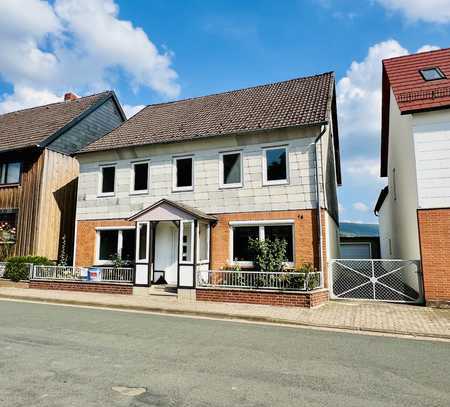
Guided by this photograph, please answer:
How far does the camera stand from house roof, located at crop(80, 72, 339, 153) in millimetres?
15273

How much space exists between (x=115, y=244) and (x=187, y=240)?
423cm

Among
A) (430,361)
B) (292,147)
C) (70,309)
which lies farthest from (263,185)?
(430,361)

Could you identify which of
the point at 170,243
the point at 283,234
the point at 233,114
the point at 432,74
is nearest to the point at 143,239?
the point at 170,243

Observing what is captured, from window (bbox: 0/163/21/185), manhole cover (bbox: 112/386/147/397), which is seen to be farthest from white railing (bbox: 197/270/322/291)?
window (bbox: 0/163/21/185)

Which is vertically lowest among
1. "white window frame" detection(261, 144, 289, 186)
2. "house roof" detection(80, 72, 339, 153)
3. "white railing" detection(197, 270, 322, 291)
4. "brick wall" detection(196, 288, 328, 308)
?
"brick wall" detection(196, 288, 328, 308)

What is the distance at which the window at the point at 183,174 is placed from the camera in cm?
1625

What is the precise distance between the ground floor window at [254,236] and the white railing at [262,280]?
1.56 metres

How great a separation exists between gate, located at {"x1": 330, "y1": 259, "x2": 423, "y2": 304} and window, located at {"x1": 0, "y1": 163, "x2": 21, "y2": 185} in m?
16.8

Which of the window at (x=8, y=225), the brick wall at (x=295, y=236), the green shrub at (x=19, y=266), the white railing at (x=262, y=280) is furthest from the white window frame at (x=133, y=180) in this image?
the window at (x=8, y=225)

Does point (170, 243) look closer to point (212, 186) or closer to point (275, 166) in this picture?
point (212, 186)

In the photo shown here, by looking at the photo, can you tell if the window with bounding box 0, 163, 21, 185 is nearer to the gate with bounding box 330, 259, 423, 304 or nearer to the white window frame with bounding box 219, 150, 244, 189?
the white window frame with bounding box 219, 150, 244, 189

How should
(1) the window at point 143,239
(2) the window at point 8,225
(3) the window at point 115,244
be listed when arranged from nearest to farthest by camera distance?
(1) the window at point 143,239, (3) the window at point 115,244, (2) the window at point 8,225

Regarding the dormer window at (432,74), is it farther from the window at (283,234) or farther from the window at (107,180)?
the window at (107,180)

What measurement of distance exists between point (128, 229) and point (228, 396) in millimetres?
13230
